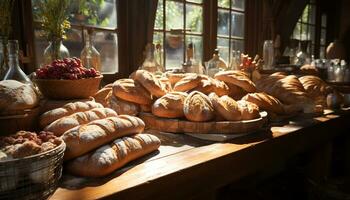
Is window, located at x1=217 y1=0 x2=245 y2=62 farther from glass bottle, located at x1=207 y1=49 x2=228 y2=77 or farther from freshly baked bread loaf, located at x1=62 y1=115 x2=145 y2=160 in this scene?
freshly baked bread loaf, located at x1=62 y1=115 x2=145 y2=160

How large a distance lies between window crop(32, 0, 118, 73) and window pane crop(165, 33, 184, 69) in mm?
525

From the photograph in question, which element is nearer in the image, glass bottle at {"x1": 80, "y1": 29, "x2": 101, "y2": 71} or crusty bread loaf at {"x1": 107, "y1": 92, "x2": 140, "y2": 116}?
crusty bread loaf at {"x1": 107, "y1": 92, "x2": 140, "y2": 116}

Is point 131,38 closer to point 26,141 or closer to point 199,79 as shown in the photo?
point 199,79

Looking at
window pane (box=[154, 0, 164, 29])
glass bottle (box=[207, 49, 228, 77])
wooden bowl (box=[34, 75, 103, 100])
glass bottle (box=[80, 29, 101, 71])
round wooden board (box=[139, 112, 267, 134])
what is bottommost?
round wooden board (box=[139, 112, 267, 134])

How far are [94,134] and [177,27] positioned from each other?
1962 mm

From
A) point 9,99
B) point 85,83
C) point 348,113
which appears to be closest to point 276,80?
point 348,113

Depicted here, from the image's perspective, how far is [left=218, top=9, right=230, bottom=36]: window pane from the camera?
10.1 ft

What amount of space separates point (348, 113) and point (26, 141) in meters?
1.86

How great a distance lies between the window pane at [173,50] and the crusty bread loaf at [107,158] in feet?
5.67

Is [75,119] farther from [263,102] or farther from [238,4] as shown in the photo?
[238,4]

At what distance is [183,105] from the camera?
1252 millimetres

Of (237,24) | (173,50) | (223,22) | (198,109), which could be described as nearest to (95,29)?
(173,50)

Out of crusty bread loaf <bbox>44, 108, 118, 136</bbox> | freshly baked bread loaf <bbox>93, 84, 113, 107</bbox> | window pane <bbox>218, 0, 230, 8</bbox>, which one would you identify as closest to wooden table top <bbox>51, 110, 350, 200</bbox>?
crusty bread loaf <bbox>44, 108, 118, 136</bbox>

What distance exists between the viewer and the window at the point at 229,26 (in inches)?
122
